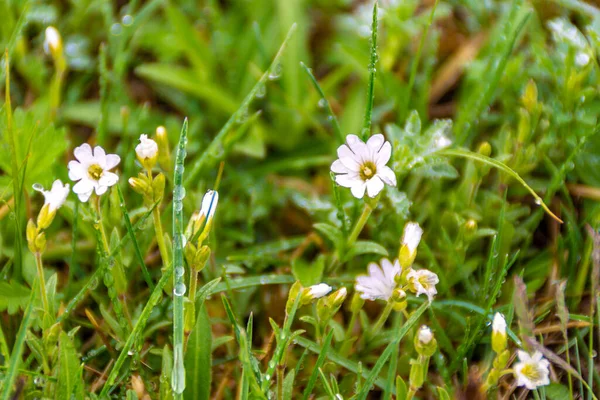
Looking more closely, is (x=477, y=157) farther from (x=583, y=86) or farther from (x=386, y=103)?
(x=386, y=103)

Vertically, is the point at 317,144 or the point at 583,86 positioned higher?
the point at 583,86

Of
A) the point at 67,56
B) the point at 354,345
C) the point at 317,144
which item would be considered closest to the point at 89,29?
the point at 67,56

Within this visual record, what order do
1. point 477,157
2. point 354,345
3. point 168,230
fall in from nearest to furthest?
1. point 477,157
2. point 354,345
3. point 168,230

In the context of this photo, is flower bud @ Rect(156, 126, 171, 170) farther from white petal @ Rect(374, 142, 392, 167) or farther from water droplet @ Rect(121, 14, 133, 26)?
water droplet @ Rect(121, 14, 133, 26)

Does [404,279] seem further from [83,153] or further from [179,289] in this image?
[83,153]

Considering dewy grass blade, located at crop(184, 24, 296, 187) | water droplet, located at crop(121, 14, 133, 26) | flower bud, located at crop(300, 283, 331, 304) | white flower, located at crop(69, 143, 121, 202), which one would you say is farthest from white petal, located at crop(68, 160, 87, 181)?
water droplet, located at crop(121, 14, 133, 26)

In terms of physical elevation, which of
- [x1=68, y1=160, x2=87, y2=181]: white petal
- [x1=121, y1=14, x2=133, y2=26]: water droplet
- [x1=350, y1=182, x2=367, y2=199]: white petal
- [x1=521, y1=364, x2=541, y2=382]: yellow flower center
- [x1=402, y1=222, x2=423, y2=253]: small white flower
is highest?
[x1=121, y1=14, x2=133, y2=26]: water droplet

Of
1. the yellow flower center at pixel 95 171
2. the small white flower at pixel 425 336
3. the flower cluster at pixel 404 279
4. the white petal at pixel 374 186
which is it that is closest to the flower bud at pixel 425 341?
the small white flower at pixel 425 336

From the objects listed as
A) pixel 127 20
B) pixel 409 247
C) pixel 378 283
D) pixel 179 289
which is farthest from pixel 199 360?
pixel 127 20

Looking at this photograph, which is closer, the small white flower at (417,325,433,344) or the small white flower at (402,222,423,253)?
the small white flower at (417,325,433,344)
